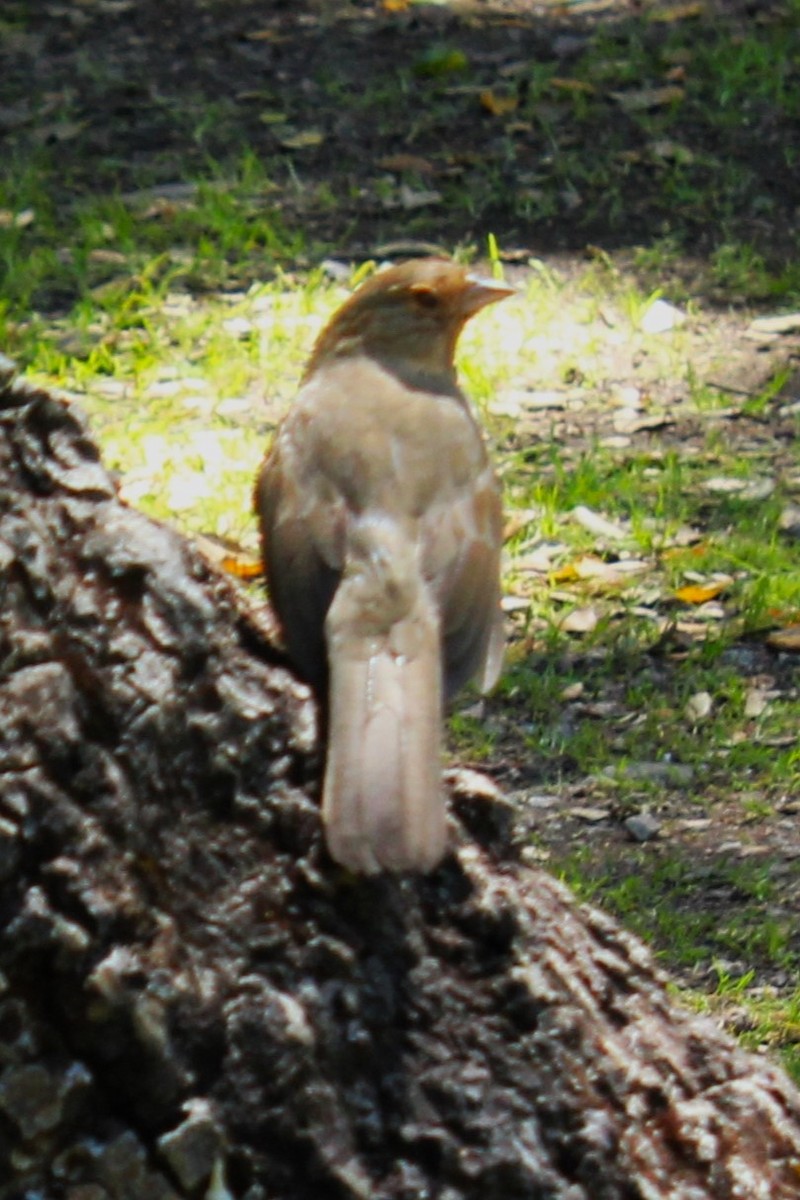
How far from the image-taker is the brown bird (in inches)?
104

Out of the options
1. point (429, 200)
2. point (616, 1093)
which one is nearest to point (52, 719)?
point (616, 1093)

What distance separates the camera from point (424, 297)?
410 cm

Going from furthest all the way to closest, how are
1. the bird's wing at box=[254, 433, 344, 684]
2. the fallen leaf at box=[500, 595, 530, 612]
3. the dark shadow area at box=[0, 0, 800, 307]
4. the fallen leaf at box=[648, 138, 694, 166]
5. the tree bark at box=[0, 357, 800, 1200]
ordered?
1. the fallen leaf at box=[648, 138, 694, 166]
2. the dark shadow area at box=[0, 0, 800, 307]
3. the fallen leaf at box=[500, 595, 530, 612]
4. the bird's wing at box=[254, 433, 344, 684]
5. the tree bark at box=[0, 357, 800, 1200]

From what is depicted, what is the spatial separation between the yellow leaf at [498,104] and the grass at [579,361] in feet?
0.12

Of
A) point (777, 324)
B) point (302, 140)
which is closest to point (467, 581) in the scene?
point (777, 324)

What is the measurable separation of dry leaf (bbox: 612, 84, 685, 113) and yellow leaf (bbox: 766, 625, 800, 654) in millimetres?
4035

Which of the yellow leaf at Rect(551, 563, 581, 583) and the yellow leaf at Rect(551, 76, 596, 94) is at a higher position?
the yellow leaf at Rect(551, 76, 596, 94)

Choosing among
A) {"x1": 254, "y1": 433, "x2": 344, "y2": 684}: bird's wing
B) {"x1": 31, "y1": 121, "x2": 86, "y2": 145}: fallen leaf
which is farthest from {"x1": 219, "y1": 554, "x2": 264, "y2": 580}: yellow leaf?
{"x1": 31, "y1": 121, "x2": 86, "y2": 145}: fallen leaf

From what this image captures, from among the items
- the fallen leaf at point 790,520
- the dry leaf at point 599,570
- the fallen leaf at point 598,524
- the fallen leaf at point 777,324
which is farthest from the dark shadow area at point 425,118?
the dry leaf at point 599,570

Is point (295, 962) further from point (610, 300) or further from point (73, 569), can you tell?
point (610, 300)

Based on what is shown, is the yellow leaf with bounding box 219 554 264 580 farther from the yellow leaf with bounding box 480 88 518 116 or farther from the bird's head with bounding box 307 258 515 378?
the yellow leaf with bounding box 480 88 518 116

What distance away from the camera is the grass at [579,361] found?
15.2 feet

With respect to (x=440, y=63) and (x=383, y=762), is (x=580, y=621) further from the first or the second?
(x=440, y=63)

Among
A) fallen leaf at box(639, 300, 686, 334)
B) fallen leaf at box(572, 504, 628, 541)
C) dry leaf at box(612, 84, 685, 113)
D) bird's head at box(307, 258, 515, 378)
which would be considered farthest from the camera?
dry leaf at box(612, 84, 685, 113)
